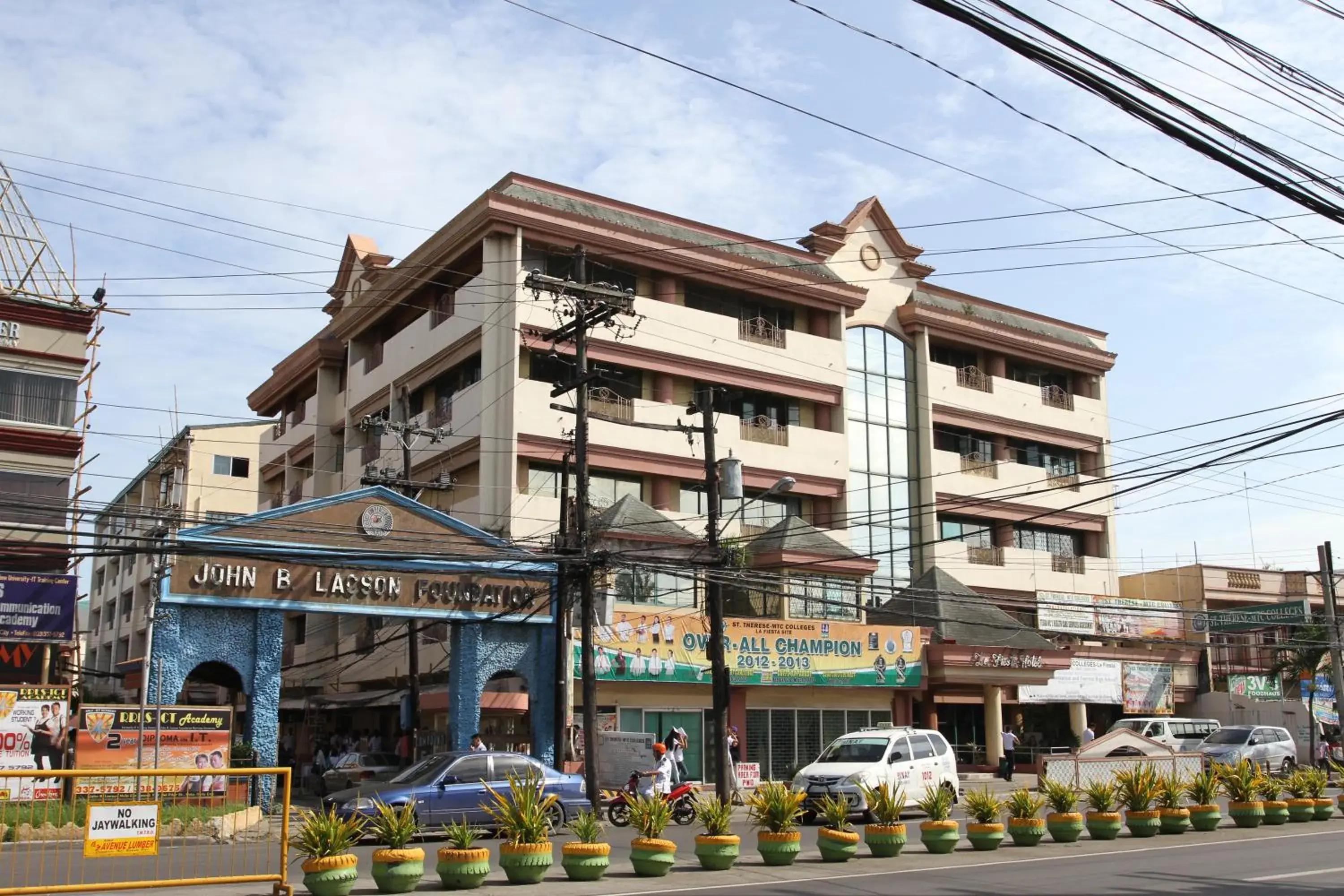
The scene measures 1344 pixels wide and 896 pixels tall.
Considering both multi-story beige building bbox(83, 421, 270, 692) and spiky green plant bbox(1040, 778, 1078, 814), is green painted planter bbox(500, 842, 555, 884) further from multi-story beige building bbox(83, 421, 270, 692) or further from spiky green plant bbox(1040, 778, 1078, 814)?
multi-story beige building bbox(83, 421, 270, 692)

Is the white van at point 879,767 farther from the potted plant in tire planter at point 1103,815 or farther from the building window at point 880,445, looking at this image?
the building window at point 880,445

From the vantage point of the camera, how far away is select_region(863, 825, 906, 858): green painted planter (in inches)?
677

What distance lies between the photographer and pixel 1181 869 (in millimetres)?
15742

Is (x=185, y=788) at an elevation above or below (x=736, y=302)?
Answer: below

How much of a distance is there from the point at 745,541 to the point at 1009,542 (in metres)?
14.2

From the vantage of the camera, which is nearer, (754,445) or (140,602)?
(754,445)

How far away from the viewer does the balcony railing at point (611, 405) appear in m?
37.8

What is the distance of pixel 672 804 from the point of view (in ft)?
73.4

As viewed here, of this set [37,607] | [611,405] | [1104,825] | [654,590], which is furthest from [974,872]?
[611,405]

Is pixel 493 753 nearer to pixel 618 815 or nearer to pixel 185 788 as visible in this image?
pixel 618 815

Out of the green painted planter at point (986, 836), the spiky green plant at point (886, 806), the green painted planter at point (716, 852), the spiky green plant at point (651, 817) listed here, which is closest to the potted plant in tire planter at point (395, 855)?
the spiky green plant at point (651, 817)

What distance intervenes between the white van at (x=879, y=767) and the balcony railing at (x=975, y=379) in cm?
2504

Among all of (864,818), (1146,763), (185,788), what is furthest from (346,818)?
(1146,763)

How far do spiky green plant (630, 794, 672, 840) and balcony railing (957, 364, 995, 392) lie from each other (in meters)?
34.6
